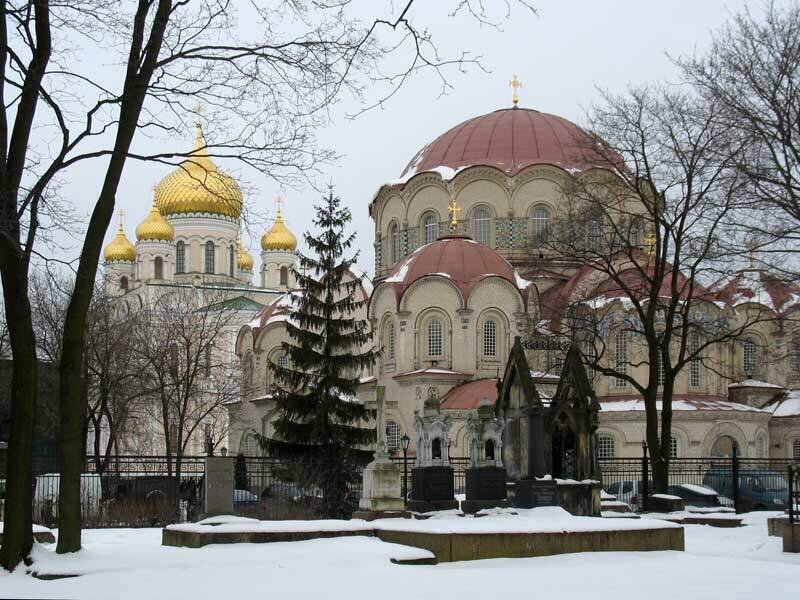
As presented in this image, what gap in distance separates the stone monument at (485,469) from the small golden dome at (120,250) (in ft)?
202

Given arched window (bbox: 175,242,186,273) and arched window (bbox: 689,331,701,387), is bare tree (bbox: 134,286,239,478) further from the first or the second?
arched window (bbox: 175,242,186,273)

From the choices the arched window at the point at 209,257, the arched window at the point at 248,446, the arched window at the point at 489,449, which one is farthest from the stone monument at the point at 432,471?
the arched window at the point at 209,257

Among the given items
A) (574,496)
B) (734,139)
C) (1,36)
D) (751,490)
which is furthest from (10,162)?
(751,490)

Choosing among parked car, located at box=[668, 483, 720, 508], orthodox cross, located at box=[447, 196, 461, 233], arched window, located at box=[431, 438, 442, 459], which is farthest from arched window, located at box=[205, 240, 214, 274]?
arched window, located at box=[431, 438, 442, 459]

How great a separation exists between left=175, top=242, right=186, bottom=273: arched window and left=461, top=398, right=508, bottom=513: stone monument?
57269mm

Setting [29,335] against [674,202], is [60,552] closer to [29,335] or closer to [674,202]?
[29,335]

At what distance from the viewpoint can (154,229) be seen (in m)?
76.3

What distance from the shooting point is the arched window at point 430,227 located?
49.3m

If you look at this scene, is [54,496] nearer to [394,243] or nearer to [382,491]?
[382,491]

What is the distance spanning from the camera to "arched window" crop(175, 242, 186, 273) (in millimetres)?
77125

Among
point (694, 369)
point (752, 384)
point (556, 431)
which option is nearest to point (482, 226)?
point (694, 369)

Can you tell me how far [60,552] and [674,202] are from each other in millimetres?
18279

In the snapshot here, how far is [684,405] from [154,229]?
4477cm

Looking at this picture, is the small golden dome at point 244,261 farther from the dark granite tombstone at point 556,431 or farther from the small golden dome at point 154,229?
the dark granite tombstone at point 556,431
